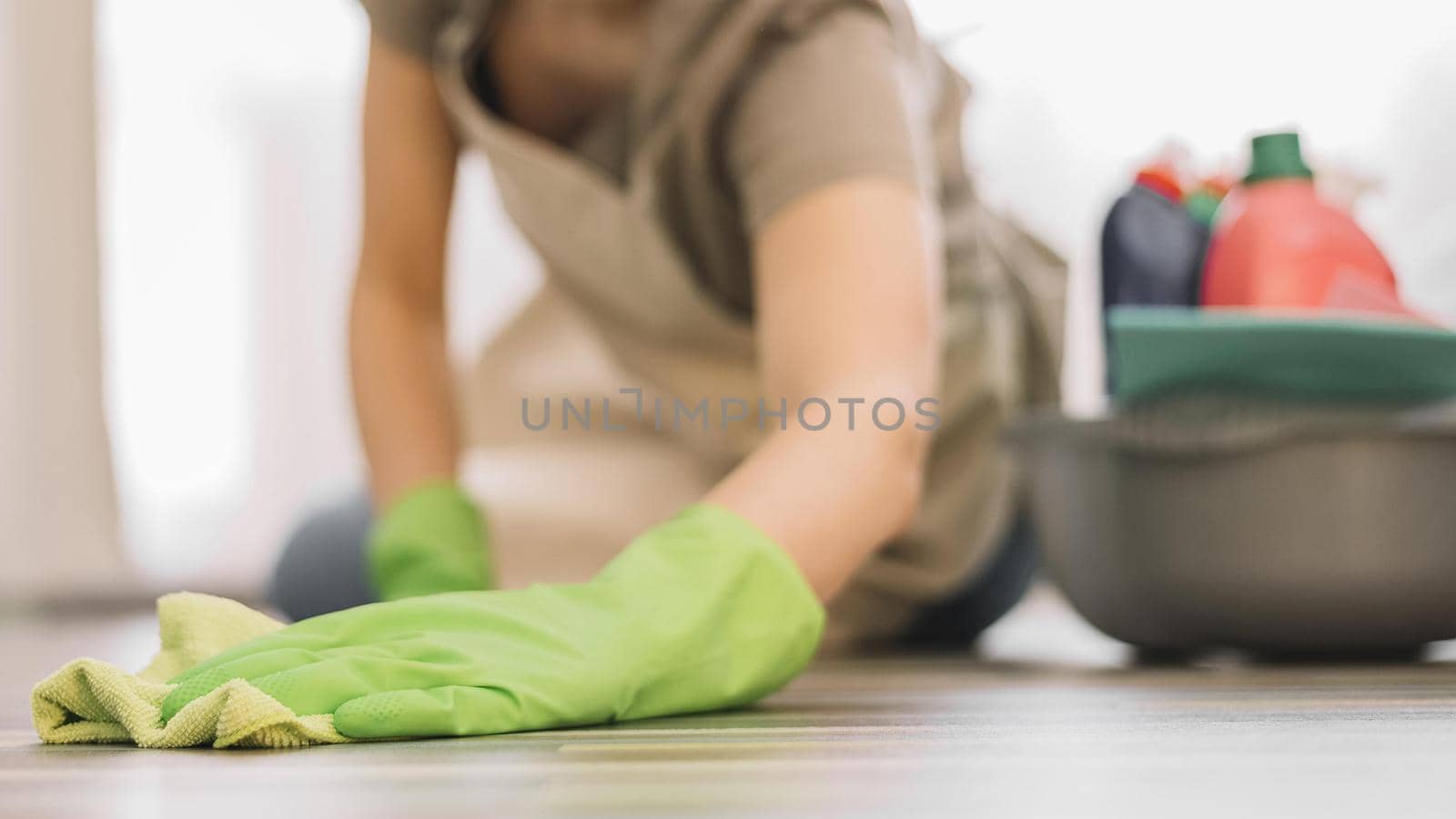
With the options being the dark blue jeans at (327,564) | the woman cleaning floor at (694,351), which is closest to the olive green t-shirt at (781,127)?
the woman cleaning floor at (694,351)

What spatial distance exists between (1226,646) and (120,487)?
179 cm

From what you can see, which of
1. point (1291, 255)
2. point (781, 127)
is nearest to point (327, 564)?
point (781, 127)

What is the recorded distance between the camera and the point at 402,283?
91cm

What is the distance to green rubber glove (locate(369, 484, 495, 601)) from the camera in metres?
0.76

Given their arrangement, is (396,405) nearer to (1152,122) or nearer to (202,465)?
(1152,122)

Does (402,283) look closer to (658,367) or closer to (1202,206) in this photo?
(658,367)

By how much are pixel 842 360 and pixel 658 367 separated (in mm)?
283

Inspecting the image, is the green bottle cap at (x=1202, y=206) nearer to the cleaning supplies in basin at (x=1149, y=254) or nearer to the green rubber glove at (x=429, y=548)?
the cleaning supplies in basin at (x=1149, y=254)

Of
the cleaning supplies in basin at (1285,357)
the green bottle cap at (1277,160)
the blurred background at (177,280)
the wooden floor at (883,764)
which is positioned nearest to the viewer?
the wooden floor at (883,764)

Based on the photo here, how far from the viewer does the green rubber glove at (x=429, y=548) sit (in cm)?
76

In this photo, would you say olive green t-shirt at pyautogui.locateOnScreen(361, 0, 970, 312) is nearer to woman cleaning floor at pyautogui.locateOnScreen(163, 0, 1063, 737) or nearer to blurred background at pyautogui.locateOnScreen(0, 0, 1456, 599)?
woman cleaning floor at pyautogui.locateOnScreen(163, 0, 1063, 737)

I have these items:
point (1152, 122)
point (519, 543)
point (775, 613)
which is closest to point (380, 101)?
point (519, 543)

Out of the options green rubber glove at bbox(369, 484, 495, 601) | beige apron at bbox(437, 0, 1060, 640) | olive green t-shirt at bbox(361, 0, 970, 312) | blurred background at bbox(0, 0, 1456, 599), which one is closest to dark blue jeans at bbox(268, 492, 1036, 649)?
beige apron at bbox(437, 0, 1060, 640)

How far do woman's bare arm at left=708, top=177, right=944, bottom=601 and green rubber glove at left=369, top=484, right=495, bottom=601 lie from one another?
0.24 meters
